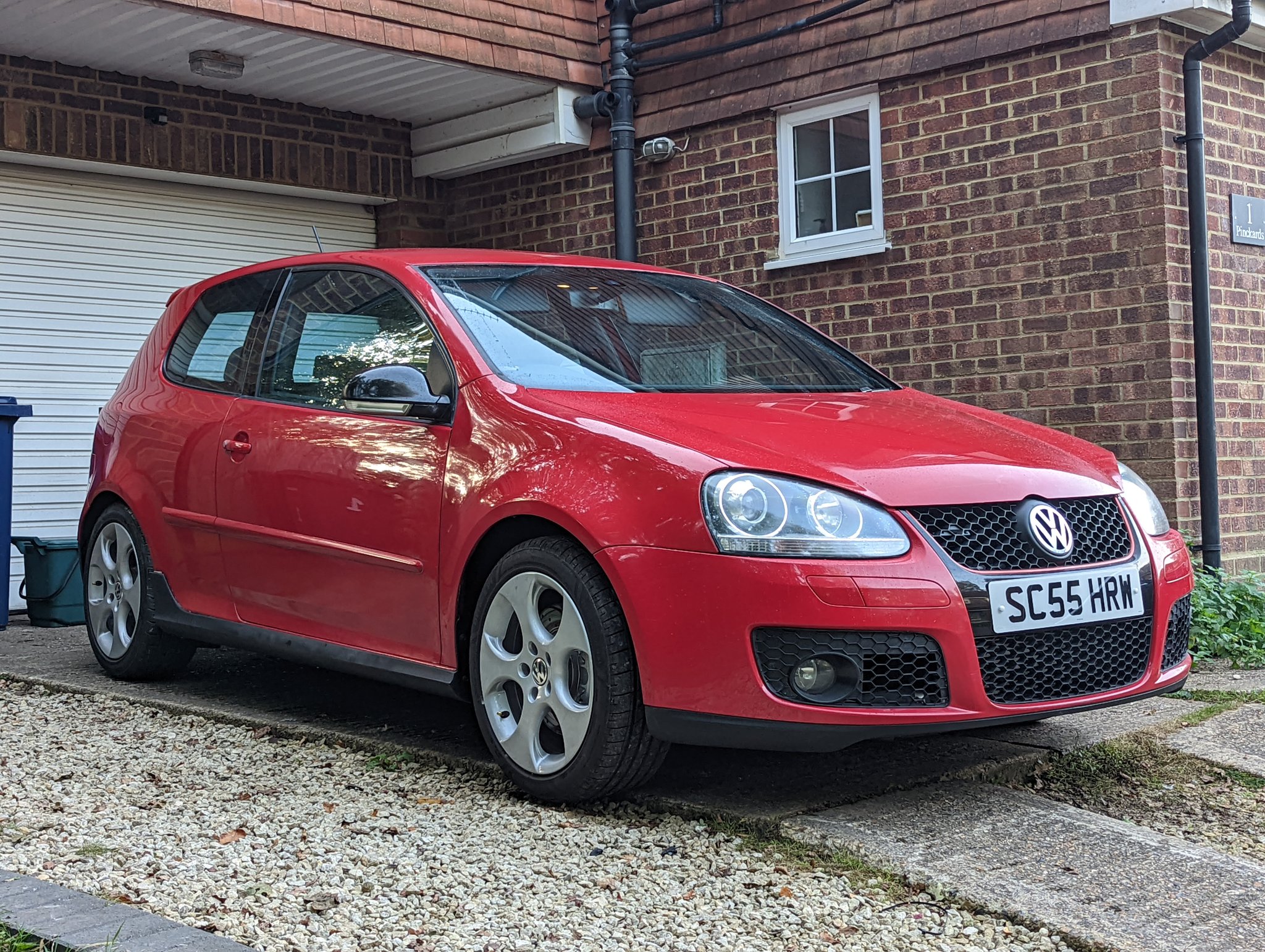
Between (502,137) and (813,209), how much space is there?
100 inches

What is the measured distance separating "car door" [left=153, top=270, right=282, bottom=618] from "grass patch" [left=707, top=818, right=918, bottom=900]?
2.28m

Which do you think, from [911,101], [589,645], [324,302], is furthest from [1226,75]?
[589,645]

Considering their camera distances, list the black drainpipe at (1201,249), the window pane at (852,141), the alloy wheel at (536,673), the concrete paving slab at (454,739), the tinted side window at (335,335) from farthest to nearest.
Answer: the window pane at (852,141) < the black drainpipe at (1201,249) < the tinted side window at (335,335) < the concrete paving slab at (454,739) < the alloy wheel at (536,673)

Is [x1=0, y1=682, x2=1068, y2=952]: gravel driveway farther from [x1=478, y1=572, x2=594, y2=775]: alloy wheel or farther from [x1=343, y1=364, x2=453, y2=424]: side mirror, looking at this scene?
[x1=343, y1=364, x2=453, y2=424]: side mirror

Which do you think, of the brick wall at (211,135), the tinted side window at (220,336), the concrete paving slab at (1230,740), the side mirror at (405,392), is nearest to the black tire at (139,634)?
the tinted side window at (220,336)

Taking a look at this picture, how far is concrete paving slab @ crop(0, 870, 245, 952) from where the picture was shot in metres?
2.79

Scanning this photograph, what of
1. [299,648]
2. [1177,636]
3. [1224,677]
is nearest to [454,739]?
[299,648]

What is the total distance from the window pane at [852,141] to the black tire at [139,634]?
5061 mm

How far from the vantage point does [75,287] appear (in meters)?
9.75

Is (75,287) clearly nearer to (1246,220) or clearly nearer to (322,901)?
(1246,220)

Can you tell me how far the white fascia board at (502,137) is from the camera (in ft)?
33.6

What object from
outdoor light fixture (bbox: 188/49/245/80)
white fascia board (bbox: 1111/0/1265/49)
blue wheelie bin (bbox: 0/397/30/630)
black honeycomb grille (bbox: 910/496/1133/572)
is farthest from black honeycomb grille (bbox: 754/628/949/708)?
outdoor light fixture (bbox: 188/49/245/80)

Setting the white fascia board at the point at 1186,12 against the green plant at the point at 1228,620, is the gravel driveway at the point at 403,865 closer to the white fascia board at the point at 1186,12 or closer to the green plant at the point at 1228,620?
the green plant at the point at 1228,620

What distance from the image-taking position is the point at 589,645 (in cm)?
381
